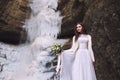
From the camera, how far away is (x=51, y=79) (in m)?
15.6

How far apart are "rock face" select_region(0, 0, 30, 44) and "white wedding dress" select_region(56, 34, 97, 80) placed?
397 inches

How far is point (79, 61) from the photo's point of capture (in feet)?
31.8

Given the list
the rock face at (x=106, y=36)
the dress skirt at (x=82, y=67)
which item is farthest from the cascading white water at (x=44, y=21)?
the dress skirt at (x=82, y=67)

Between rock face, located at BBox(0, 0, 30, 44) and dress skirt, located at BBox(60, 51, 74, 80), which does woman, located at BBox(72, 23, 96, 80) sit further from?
rock face, located at BBox(0, 0, 30, 44)

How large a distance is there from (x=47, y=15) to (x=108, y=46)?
7559 mm

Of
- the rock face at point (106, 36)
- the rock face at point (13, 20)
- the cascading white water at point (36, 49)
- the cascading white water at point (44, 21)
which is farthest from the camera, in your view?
→ the rock face at point (13, 20)

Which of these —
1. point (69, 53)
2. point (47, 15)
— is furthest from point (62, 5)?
point (69, 53)

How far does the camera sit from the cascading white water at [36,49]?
16.6 meters

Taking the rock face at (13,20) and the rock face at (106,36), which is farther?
the rock face at (13,20)

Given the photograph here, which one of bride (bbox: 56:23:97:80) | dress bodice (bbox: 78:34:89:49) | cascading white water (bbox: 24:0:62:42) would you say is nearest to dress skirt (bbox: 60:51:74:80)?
bride (bbox: 56:23:97:80)

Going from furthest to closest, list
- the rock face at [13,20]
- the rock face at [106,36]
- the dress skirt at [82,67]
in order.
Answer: the rock face at [13,20] < the rock face at [106,36] < the dress skirt at [82,67]

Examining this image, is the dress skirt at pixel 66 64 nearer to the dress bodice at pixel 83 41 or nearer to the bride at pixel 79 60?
the bride at pixel 79 60

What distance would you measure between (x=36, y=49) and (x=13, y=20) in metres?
2.64

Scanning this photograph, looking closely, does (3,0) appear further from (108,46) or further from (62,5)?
(108,46)
